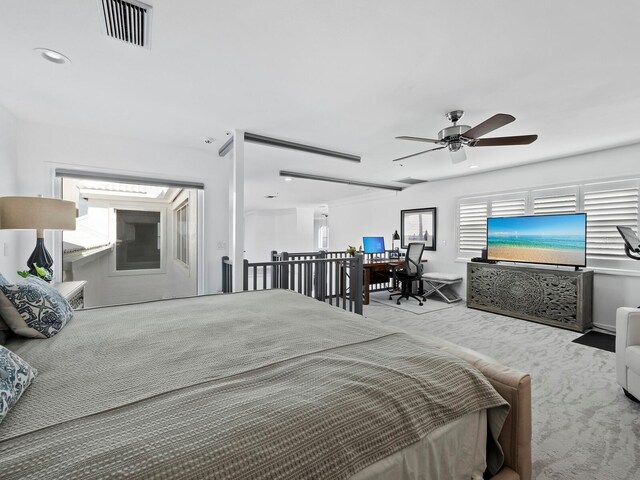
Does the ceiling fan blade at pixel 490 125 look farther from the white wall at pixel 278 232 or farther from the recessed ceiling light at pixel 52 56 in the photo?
the white wall at pixel 278 232

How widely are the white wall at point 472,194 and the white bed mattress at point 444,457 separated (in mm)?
4356

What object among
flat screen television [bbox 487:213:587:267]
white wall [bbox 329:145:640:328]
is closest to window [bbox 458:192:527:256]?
white wall [bbox 329:145:640:328]

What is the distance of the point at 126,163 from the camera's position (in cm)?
364

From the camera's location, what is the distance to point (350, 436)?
0.81 m

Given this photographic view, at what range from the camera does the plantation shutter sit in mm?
4330

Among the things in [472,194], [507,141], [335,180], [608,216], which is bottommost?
[608,216]

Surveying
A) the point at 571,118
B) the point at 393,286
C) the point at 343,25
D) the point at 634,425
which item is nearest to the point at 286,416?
the point at 343,25

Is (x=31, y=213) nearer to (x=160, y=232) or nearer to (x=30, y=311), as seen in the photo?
(x=30, y=311)

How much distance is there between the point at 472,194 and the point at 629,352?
3.82m

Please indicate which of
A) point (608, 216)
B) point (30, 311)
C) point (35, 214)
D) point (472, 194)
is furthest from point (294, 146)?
point (608, 216)

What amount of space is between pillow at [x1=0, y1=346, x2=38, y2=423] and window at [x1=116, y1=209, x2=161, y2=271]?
3.44 m

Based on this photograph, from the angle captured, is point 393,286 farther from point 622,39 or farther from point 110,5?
point 110,5

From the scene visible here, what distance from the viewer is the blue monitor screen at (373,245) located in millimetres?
6711

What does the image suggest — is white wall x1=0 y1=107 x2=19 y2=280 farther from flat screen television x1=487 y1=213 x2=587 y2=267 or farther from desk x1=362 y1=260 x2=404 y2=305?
flat screen television x1=487 y1=213 x2=587 y2=267
